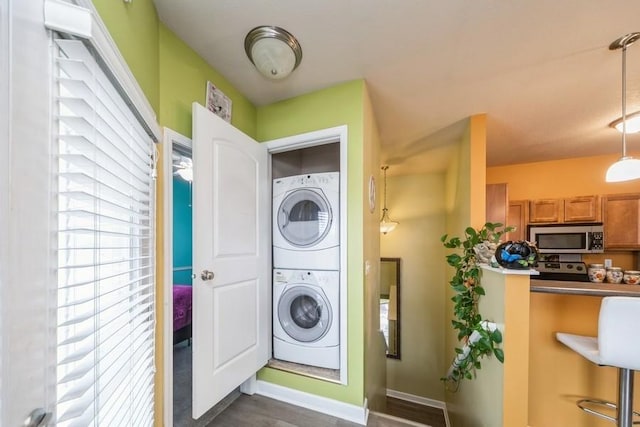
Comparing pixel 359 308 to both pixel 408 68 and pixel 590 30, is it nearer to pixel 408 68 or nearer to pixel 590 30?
pixel 408 68

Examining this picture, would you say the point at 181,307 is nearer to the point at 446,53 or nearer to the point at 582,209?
the point at 446,53

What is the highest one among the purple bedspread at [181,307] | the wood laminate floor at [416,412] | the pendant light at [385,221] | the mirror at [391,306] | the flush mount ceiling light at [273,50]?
the flush mount ceiling light at [273,50]

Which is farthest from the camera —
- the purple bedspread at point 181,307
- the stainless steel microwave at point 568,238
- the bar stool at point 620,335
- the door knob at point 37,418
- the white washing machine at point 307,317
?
the stainless steel microwave at point 568,238

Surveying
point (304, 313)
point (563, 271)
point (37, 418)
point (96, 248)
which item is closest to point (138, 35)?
point (96, 248)

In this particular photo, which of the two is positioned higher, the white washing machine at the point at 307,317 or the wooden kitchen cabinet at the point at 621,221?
the wooden kitchen cabinet at the point at 621,221

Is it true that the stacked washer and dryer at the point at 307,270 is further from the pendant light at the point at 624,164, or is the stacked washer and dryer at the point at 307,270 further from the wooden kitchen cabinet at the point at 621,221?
the wooden kitchen cabinet at the point at 621,221

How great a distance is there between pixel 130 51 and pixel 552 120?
11.0 feet

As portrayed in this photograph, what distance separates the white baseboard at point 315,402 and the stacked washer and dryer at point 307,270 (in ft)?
0.68

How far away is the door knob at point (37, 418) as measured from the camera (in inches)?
18.1

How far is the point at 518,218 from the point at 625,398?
106 inches

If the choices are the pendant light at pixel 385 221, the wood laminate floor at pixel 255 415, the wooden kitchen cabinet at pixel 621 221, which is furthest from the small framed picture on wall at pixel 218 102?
the wooden kitchen cabinet at pixel 621 221

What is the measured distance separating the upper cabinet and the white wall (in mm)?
1206

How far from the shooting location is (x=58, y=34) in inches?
22.5

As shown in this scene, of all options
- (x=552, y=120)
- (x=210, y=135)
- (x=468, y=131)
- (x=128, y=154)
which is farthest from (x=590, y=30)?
(x=128, y=154)
